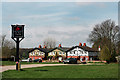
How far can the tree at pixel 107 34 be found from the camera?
6431 centimetres

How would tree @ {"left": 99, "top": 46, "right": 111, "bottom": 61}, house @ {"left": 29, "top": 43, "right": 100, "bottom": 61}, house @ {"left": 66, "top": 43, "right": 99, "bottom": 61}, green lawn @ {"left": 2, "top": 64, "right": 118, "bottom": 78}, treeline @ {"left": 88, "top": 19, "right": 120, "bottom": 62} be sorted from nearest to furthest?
1. green lawn @ {"left": 2, "top": 64, "right": 118, "bottom": 78}
2. tree @ {"left": 99, "top": 46, "right": 111, "bottom": 61}
3. treeline @ {"left": 88, "top": 19, "right": 120, "bottom": 62}
4. house @ {"left": 66, "top": 43, "right": 99, "bottom": 61}
5. house @ {"left": 29, "top": 43, "right": 100, "bottom": 61}

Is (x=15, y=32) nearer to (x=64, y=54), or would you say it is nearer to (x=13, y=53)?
(x=13, y=53)

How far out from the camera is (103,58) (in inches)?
2025

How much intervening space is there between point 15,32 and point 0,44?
43.1 meters

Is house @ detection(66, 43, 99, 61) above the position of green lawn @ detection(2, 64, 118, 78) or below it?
above

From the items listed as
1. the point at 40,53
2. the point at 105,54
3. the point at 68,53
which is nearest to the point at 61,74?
the point at 105,54

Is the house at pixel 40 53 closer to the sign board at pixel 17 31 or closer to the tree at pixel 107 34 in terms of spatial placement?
the tree at pixel 107 34

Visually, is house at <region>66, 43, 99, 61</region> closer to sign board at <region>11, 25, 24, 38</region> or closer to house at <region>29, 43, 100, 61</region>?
house at <region>29, 43, 100, 61</region>

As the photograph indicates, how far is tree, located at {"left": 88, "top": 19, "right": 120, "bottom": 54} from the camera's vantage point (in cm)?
6431

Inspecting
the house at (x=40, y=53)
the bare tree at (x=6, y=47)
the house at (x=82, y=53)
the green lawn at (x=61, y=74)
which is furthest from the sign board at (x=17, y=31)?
the house at (x=40, y=53)

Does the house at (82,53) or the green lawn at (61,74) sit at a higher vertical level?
the house at (82,53)

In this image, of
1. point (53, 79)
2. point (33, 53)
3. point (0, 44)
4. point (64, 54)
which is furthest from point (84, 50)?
point (53, 79)

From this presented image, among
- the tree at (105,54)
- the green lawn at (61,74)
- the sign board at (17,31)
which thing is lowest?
the green lawn at (61,74)

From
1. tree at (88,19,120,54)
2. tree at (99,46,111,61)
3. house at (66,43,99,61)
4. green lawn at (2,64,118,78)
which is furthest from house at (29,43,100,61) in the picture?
green lawn at (2,64,118,78)
